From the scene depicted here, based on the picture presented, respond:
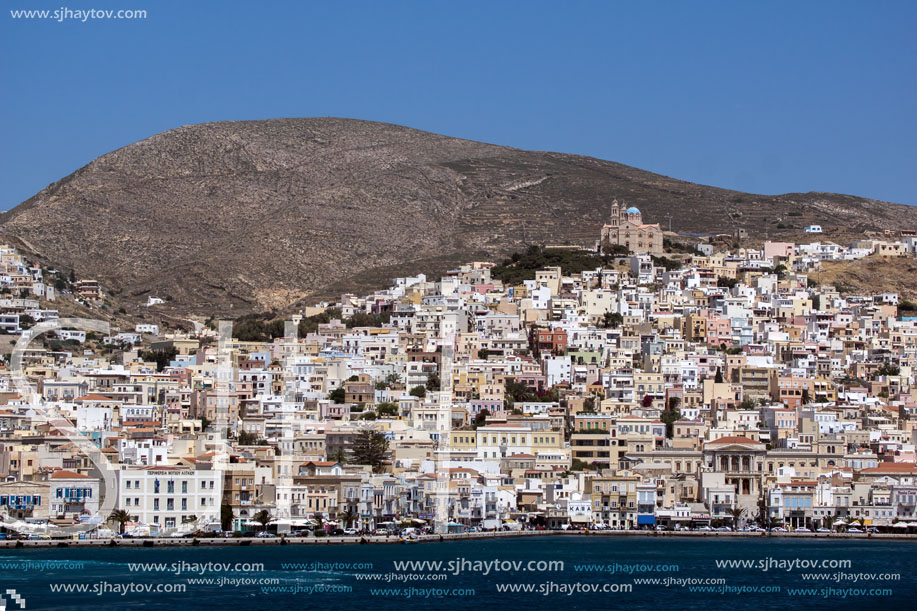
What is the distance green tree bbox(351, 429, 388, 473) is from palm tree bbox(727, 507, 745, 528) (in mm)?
13444

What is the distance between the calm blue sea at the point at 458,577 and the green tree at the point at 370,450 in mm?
8045

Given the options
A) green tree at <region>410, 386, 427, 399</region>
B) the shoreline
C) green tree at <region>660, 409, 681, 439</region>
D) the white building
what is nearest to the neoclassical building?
green tree at <region>410, 386, 427, 399</region>

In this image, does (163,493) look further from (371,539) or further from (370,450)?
(370,450)

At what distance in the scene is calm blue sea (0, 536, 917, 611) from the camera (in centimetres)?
4638

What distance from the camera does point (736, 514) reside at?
6719 centimetres

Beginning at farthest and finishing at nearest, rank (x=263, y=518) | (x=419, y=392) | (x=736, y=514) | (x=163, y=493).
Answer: (x=419, y=392), (x=736, y=514), (x=263, y=518), (x=163, y=493)

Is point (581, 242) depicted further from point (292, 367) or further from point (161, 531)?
point (161, 531)

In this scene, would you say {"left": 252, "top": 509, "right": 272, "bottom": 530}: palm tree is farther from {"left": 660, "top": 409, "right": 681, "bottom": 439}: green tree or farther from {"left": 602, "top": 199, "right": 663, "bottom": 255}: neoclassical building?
{"left": 602, "top": 199, "right": 663, "bottom": 255}: neoclassical building

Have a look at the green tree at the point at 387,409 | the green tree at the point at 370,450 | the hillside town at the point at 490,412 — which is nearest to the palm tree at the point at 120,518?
the hillside town at the point at 490,412

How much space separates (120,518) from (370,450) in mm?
12063

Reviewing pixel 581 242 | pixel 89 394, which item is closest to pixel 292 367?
pixel 89 394

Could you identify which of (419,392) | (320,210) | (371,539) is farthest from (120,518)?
(320,210)

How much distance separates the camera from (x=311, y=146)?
547ft

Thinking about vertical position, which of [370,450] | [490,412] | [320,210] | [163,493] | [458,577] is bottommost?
[458,577]
